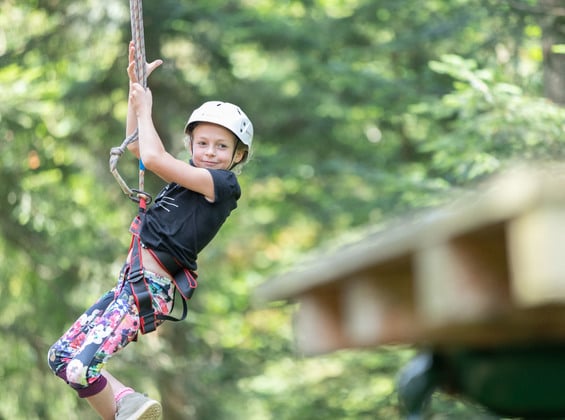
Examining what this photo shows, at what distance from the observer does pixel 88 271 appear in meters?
9.88

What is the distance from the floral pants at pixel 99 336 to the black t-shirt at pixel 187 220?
0.45 ft

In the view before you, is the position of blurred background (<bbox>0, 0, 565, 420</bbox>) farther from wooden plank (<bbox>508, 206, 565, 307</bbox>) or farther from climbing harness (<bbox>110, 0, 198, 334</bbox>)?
wooden plank (<bbox>508, 206, 565, 307</bbox>)

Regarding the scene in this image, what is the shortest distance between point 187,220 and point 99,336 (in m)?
0.56

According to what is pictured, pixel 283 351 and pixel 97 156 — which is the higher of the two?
pixel 97 156

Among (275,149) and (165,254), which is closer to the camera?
(165,254)

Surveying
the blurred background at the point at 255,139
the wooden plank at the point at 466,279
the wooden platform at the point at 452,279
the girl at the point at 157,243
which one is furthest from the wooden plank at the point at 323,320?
the blurred background at the point at 255,139

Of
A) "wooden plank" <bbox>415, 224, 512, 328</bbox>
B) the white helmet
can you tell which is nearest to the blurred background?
the white helmet

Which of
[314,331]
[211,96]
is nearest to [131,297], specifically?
[314,331]

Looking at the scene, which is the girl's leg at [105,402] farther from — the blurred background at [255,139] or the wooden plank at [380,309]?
the blurred background at [255,139]

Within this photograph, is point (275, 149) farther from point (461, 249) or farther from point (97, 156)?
point (461, 249)

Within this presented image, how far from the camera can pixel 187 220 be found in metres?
4.26

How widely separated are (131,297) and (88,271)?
5708 millimetres

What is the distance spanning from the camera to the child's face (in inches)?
171

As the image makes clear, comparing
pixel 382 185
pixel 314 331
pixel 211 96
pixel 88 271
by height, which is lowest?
pixel 314 331
